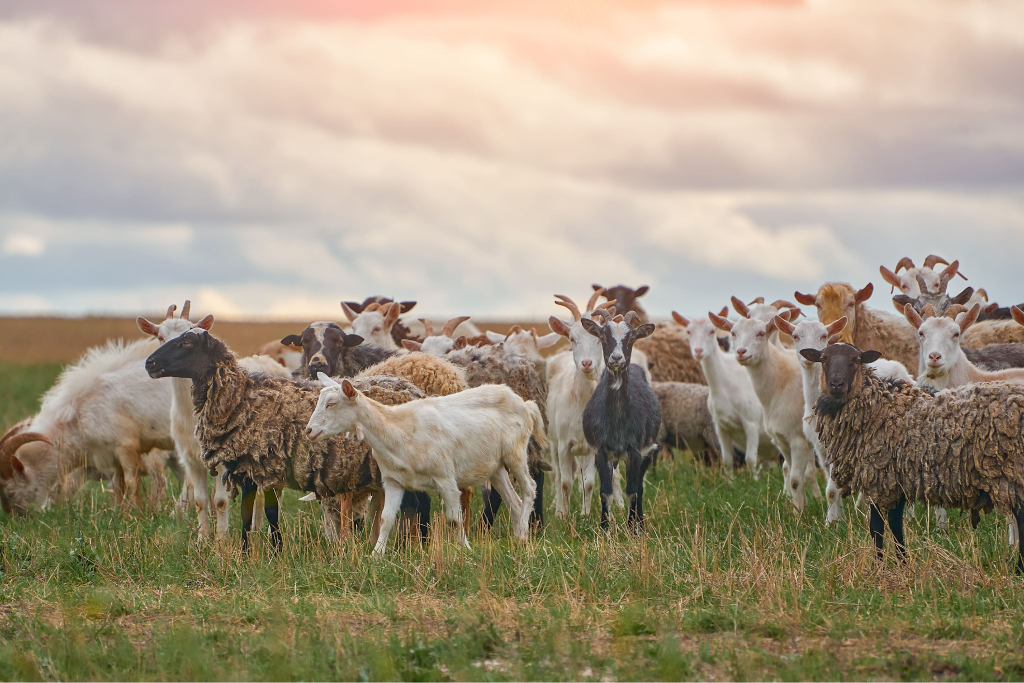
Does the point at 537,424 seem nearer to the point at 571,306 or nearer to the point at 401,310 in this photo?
the point at 571,306

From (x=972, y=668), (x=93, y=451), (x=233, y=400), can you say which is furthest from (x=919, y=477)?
(x=93, y=451)

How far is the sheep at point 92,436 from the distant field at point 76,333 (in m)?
33.9

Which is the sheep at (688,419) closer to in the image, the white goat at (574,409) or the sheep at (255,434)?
the white goat at (574,409)

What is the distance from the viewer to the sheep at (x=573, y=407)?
1161cm

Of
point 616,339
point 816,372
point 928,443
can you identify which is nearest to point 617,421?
point 616,339

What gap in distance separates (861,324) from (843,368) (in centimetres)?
519

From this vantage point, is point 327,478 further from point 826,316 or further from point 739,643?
point 826,316

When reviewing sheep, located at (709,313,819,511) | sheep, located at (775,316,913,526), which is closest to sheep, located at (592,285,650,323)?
sheep, located at (709,313,819,511)

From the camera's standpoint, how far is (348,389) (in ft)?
30.1

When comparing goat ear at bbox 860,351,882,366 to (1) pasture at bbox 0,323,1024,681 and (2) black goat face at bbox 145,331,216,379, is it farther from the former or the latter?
(2) black goat face at bbox 145,331,216,379

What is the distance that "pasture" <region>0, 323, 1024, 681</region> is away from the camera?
21.3 ft

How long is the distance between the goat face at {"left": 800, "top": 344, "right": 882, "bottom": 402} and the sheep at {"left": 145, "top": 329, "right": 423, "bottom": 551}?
3.78 metres

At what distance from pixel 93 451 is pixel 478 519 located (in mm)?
5439

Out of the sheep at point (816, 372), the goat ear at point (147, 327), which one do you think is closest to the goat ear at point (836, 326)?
the sheep at point (816, 372)
